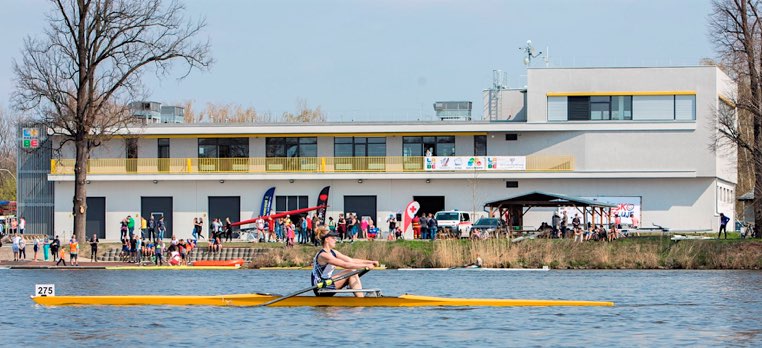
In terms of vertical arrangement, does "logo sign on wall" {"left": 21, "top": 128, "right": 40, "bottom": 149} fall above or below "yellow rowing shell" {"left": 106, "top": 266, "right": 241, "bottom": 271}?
above

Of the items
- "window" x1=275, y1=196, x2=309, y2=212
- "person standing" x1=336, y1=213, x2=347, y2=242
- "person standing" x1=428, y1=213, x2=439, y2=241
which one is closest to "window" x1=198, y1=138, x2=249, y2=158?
"window" x1=275, y1=196, x2=309, y2=212

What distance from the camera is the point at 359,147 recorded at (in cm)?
7244

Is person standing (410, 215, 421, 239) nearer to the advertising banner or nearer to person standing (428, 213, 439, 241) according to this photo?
person standing (428, 213, 439, 241)

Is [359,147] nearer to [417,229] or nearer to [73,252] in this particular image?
[417,229]

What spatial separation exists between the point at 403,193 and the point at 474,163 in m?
4.43

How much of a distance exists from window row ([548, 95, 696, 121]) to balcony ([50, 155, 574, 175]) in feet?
8.83

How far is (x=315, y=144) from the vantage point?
7238 centimetres

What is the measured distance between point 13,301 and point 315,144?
37.7 metres

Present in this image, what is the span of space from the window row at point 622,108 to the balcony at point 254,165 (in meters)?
2.69

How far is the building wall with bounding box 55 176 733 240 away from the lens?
70125 mm

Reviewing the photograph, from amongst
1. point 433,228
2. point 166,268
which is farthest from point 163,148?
point 166,268

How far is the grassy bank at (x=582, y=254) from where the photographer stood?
5088cm

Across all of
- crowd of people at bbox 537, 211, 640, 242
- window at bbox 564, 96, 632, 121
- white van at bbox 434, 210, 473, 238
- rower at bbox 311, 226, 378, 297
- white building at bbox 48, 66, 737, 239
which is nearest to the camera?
rower at bbox 311, 226, 378, 297

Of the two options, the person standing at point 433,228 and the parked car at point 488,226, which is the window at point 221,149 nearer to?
the person standing at point 433,228
